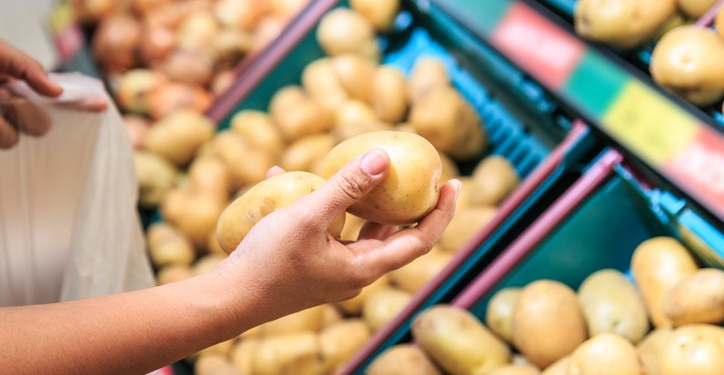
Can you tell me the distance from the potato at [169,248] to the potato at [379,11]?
3.18 ft

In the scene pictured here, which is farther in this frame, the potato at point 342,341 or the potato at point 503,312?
the potato at point 342,341

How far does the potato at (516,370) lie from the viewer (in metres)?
1.42

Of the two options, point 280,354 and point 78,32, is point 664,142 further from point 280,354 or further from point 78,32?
point 78,32

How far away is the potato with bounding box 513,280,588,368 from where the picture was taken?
4.60 feet

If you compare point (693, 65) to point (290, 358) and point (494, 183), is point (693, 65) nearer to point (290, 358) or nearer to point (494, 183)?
point (494, 183)

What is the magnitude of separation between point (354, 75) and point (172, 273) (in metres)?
0.86

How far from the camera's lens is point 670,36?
4.51ft

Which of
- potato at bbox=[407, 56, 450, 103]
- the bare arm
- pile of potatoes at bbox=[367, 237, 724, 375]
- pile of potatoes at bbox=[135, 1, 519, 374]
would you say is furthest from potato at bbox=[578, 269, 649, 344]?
potato at bbox=[407, 56, 450, 103]

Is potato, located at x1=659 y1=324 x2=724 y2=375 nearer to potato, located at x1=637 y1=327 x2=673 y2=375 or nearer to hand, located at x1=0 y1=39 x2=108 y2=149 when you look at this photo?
potato, located at x1=637 y1=327 x2=673 y2=375

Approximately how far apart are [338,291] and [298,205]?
0.59 ft

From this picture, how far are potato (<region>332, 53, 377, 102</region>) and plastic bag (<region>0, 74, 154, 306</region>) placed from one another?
93cm

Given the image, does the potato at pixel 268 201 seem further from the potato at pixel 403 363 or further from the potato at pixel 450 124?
the potato at pixel 450 124

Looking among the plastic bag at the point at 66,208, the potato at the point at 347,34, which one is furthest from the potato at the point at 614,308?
the potato at the point at 347,34

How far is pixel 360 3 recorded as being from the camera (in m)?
2.49
